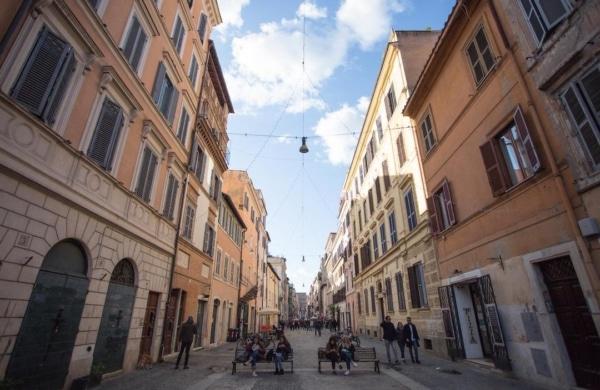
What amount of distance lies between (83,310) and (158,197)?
5.02 metres

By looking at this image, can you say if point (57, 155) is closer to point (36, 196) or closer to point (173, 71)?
point (36, 196)

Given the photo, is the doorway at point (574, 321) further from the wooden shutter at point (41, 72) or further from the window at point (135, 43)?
the window at point (135, 43)

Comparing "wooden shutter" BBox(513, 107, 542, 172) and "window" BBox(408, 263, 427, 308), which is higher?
"wooden shutter" BBox(513, 107, 542, 172)

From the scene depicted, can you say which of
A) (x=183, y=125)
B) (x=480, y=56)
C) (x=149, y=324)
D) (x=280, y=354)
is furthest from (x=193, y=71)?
(x=280, y=354)

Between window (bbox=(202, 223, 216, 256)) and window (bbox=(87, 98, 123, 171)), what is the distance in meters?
9.69

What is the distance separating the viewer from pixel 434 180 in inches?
518

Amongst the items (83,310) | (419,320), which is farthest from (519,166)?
(83,310)

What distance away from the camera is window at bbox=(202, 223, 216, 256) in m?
17.7

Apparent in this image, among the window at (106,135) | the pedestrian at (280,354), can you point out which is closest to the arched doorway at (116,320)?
the window at (106,135)

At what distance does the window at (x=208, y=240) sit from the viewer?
1772cm

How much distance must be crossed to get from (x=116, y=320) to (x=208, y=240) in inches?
380

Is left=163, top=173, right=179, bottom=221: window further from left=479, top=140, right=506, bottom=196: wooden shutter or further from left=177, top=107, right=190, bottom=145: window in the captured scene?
left=479, top=140, right=506, bottom=196: wooden shutter

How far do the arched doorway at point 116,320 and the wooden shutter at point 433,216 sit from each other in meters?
11.5

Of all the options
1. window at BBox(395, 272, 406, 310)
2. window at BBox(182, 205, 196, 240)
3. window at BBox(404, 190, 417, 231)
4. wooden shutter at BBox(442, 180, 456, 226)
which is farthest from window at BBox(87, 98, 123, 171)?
window at BBox(395, 272, 406, 310)
